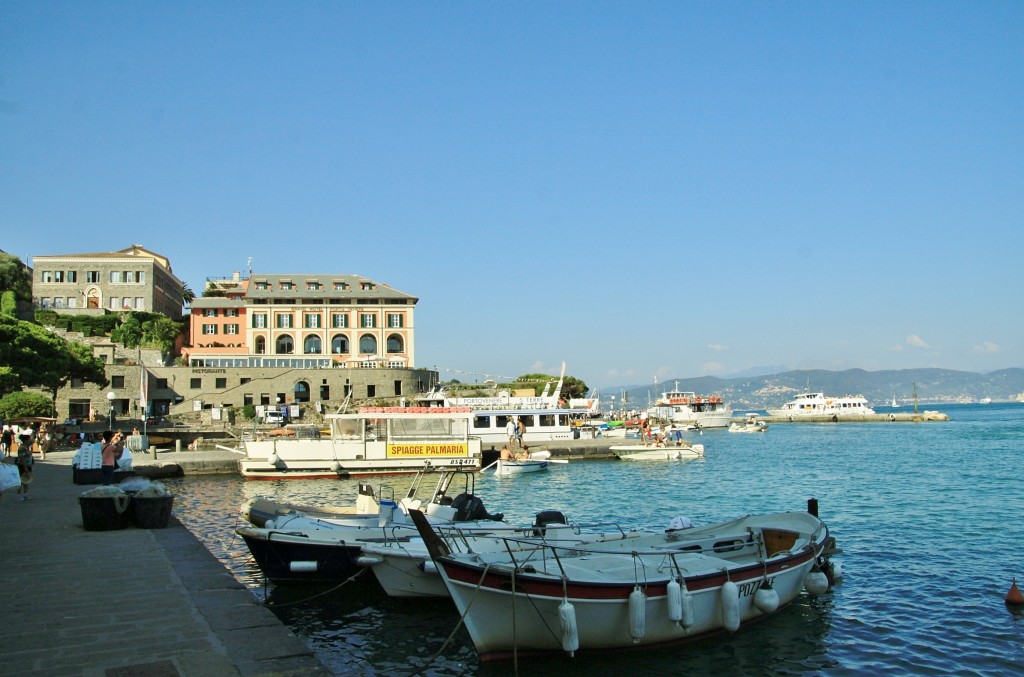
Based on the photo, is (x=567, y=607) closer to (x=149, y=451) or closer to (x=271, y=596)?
(x=271, y=596)

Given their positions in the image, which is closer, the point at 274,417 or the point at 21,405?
the point at 21,405

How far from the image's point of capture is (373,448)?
120ft

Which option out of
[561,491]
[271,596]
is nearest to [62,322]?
[561,491]

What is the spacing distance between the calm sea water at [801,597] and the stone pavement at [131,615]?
210 centimetres

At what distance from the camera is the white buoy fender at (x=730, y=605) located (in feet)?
35.7

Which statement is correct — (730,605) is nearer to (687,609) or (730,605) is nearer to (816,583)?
(687,609)

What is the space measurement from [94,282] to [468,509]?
248 feet

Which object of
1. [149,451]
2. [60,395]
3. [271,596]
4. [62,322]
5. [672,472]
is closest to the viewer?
[271,596]

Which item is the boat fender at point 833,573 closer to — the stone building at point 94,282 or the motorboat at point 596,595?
the motorboat at point 596,595

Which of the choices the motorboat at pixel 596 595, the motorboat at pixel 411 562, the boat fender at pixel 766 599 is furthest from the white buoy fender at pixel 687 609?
the motorboat at pixel 411 562

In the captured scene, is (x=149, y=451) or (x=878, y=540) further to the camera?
(x=149, y=451)

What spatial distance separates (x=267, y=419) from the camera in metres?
62.8

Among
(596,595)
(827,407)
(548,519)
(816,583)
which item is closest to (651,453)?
(548,519)

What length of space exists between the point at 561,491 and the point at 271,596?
18.7m
